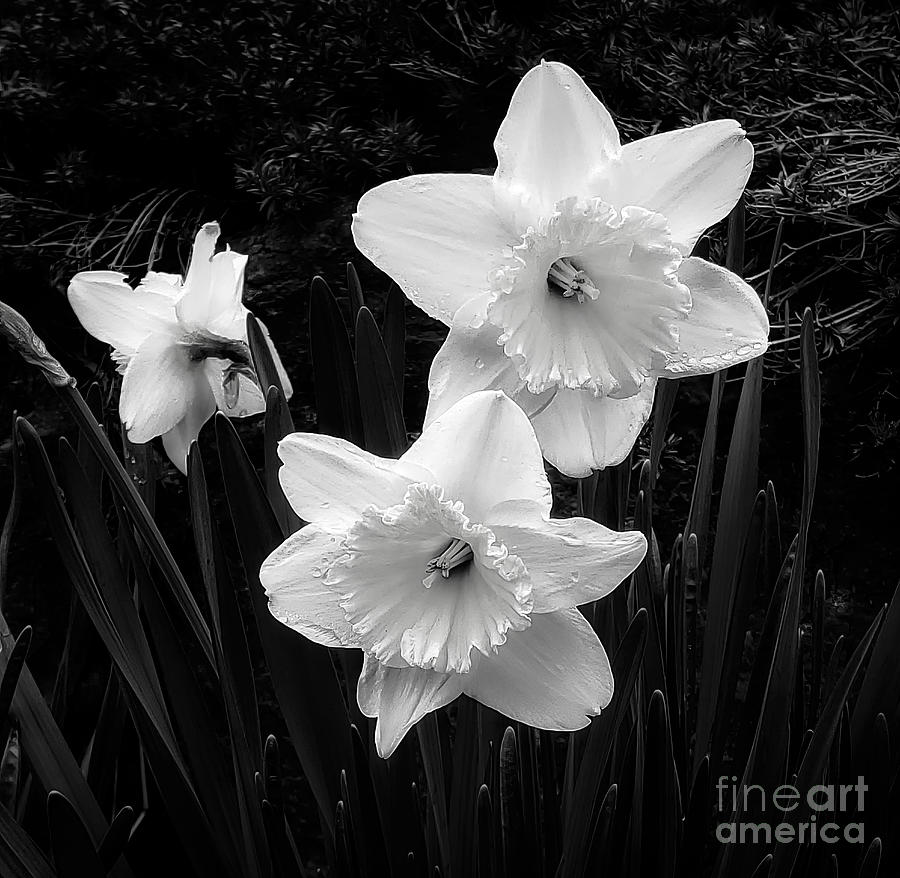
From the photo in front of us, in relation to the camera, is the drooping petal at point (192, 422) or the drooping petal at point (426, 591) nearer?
the drooping petal at point (426, 591)

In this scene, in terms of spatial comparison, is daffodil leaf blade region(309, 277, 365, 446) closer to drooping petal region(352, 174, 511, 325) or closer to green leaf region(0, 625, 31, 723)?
drooping petal region(352, 174, 511, 325)

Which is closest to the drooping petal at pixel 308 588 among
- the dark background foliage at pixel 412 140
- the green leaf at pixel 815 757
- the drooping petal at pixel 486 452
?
the drooping petal at pixel 486 452

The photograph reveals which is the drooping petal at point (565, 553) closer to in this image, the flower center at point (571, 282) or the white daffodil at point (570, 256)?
the white daffodil at point (570, 256)

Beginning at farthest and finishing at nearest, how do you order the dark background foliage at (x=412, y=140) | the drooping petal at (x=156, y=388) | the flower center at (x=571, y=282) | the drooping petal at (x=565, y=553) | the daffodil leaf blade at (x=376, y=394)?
1. the dark background foliage at (x=412, y=140)
2. the drooping petal at (x=156, y=388)
3. the daffodil leaf blade at (x=376, y=394)
4. the flower center at (x=571, y=282)
5. the drooping petal at (x=565, y=553)

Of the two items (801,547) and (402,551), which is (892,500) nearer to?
(801,547)

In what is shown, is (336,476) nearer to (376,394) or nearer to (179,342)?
(376,394)

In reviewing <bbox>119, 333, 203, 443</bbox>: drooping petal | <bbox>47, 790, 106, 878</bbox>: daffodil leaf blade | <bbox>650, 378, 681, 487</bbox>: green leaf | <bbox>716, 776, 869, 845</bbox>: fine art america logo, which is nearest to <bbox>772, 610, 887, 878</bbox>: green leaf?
<bbox>716, 776, 869, 845</bbox>: fine art america logo

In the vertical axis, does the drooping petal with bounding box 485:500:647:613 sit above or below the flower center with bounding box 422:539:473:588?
above
